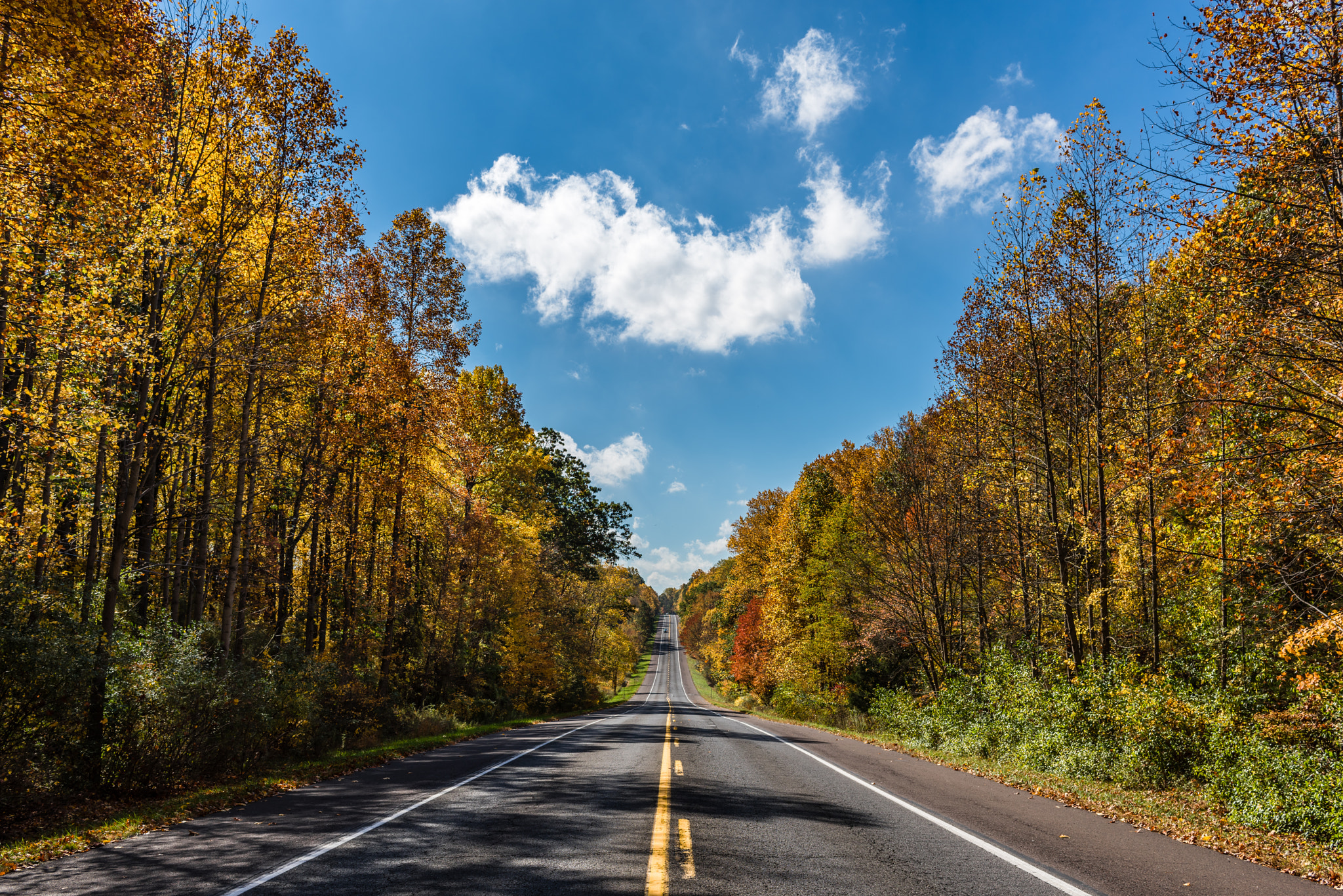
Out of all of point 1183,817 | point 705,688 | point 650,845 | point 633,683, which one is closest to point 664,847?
point 650,845

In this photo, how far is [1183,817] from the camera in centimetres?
785

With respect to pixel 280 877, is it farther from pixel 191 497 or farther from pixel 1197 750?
pixel 191 497

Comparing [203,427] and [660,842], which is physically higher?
[203,427]

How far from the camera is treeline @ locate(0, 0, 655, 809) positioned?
27.5 feet

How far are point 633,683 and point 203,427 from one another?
71.6m

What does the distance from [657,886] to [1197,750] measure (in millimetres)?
10063

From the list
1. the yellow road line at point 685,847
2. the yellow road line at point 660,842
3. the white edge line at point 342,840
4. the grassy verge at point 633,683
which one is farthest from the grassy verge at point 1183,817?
the grassy verge at point 633,683

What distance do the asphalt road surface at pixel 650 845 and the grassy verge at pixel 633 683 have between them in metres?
41.6

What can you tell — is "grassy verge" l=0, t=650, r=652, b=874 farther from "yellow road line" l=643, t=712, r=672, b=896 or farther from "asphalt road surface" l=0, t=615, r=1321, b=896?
"yellow road line" l=643, t=712, r=672, b=896

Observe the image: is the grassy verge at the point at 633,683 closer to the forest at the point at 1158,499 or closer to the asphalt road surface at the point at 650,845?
the forest at the point at 1158,499

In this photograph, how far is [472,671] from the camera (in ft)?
87.4

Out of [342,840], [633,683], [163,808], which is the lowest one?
[633,683]

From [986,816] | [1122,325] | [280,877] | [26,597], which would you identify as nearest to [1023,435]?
[1122,325]

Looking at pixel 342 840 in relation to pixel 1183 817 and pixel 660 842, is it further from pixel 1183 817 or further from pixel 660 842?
pixel 1183 817
